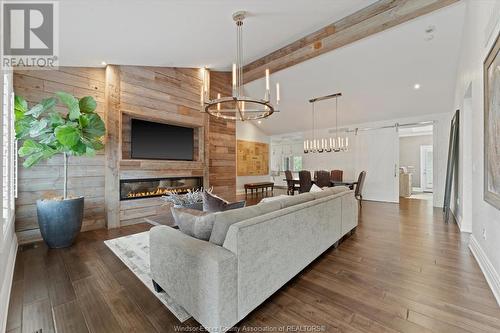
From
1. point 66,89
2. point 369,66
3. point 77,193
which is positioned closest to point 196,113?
point 66,89

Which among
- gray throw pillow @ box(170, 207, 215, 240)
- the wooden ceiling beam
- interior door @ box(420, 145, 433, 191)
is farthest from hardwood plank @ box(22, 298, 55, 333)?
interior door @ box(420, 145, 433, 191)

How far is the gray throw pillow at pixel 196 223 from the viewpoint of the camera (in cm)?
164

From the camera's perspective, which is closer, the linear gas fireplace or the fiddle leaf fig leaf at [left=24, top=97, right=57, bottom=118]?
the fiddle leaf fig leaf at [left=24, top=97, right=57, bottom=118]

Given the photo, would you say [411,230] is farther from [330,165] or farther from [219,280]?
[330,165]

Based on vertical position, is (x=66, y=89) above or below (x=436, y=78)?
below

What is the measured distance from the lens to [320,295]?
74.4 inches

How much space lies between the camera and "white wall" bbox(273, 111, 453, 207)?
5832 millimetres

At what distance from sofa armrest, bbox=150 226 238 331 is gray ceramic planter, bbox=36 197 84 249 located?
2.24 m

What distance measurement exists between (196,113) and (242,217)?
161 inches

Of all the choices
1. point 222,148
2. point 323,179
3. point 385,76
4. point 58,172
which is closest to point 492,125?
point 385,76

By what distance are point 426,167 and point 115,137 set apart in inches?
466

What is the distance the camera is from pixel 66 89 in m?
3.66

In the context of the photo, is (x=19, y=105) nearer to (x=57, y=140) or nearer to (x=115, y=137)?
(x=57, y=140)

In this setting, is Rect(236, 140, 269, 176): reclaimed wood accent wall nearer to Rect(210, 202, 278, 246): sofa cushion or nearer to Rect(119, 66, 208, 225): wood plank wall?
Rect(119, 66, 208, 225): wood plank wall
